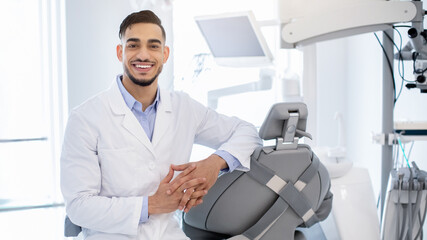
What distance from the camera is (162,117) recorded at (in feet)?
5.26

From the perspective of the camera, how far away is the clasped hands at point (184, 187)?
1440 millimetres

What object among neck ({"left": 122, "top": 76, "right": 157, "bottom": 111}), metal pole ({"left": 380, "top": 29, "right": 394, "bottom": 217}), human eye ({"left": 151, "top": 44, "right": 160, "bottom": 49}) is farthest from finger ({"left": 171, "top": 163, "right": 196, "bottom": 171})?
metal pole ({"left": 380, "top": 29, "right": 394, "bottom": 217})

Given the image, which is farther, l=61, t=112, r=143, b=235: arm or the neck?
the neck

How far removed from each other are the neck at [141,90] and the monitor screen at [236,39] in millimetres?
871

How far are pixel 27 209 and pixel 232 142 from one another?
2347 millimetres

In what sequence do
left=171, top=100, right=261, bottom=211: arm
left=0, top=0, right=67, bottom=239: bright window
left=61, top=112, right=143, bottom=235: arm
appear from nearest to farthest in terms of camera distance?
left=61, top=112, right=143, bottom=235: arm → left=171, top=100, right=261, bottom=211: arm → left=0, top=0, right=67, bottom=239: bright window

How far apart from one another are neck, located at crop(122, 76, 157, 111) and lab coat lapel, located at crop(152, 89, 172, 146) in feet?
0.13

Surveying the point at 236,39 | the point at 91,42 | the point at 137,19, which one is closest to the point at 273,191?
the point at 137,19

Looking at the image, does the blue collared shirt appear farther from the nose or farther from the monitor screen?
the monitor screen

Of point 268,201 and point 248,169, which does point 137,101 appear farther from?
point 268,201

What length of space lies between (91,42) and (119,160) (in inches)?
79.5

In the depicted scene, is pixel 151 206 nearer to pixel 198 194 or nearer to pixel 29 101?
pixel 198 194

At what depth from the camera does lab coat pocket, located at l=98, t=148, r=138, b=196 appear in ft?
4.88

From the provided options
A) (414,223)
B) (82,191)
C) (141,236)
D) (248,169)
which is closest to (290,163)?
(248,169)
